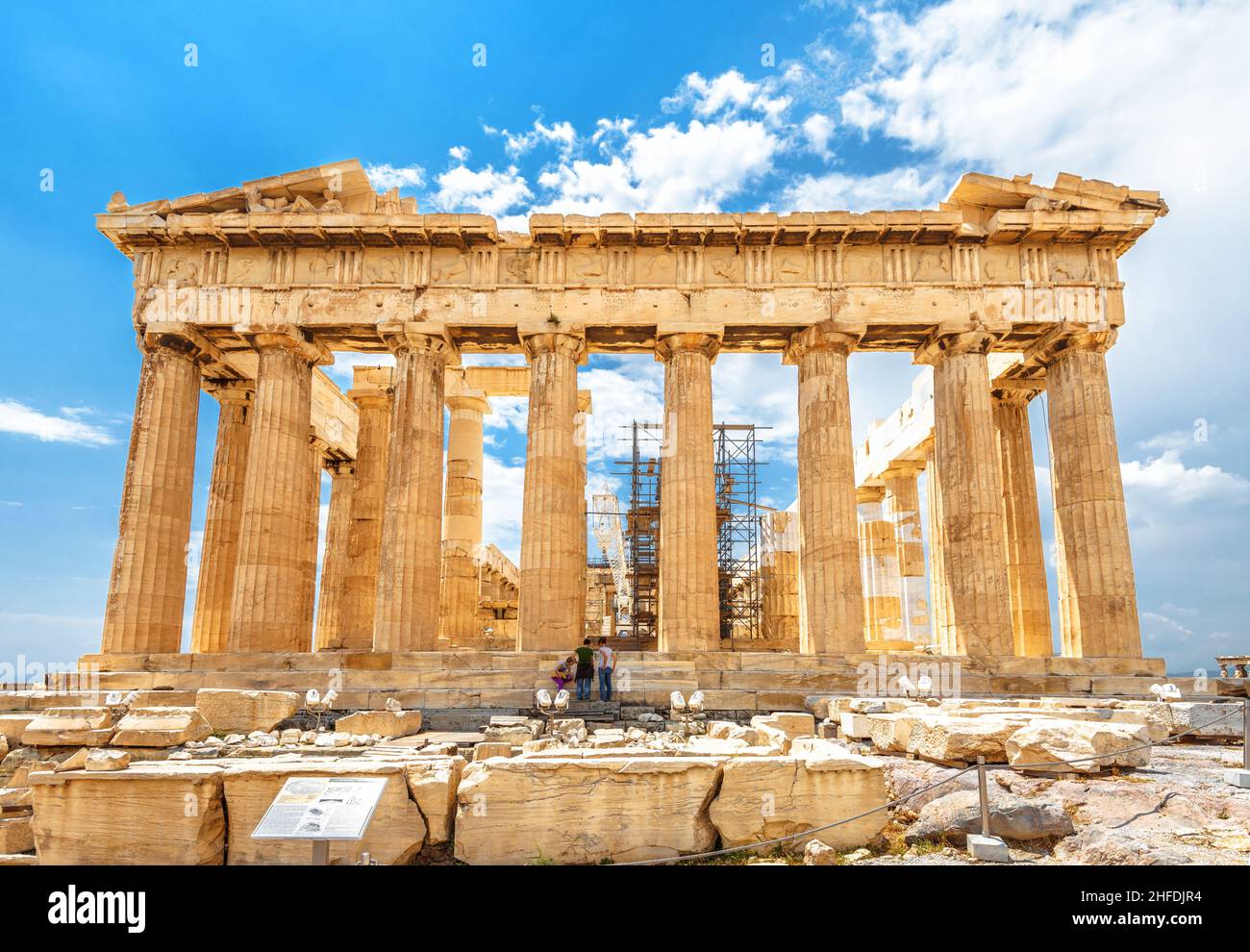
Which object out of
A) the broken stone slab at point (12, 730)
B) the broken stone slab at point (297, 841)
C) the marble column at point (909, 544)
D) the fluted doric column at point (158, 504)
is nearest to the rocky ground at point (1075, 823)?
the broken stone slab at point (297, 841)

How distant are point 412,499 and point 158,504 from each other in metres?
6.32

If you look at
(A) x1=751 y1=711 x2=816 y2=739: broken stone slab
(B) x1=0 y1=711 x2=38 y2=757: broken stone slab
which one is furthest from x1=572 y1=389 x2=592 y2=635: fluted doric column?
(B) x1=0 y1=711 x2=38 y2=757: broken stone slab

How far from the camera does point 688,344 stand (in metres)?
21.1

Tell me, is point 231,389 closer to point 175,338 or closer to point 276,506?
point 175,338

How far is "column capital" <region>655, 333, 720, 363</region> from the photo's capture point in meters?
21.0

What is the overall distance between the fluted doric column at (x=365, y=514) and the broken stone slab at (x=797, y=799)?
63.7 feet

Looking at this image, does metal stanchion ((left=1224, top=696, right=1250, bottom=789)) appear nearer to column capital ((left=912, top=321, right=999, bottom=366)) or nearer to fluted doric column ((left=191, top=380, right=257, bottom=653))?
column capital ((left=912, top=321, right=999, bottom=366))

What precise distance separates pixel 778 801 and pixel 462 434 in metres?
21.6

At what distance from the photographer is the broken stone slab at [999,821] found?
23.3 feet

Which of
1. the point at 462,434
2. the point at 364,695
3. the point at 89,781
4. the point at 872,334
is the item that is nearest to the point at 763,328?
the point at 872,334

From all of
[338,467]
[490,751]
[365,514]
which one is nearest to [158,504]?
[365,514]

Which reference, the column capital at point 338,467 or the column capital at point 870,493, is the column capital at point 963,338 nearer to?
the column capital at point 870,493

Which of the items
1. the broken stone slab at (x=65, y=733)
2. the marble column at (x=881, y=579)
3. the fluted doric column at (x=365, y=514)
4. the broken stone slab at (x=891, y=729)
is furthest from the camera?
the marble column at (x=881, y=579)
